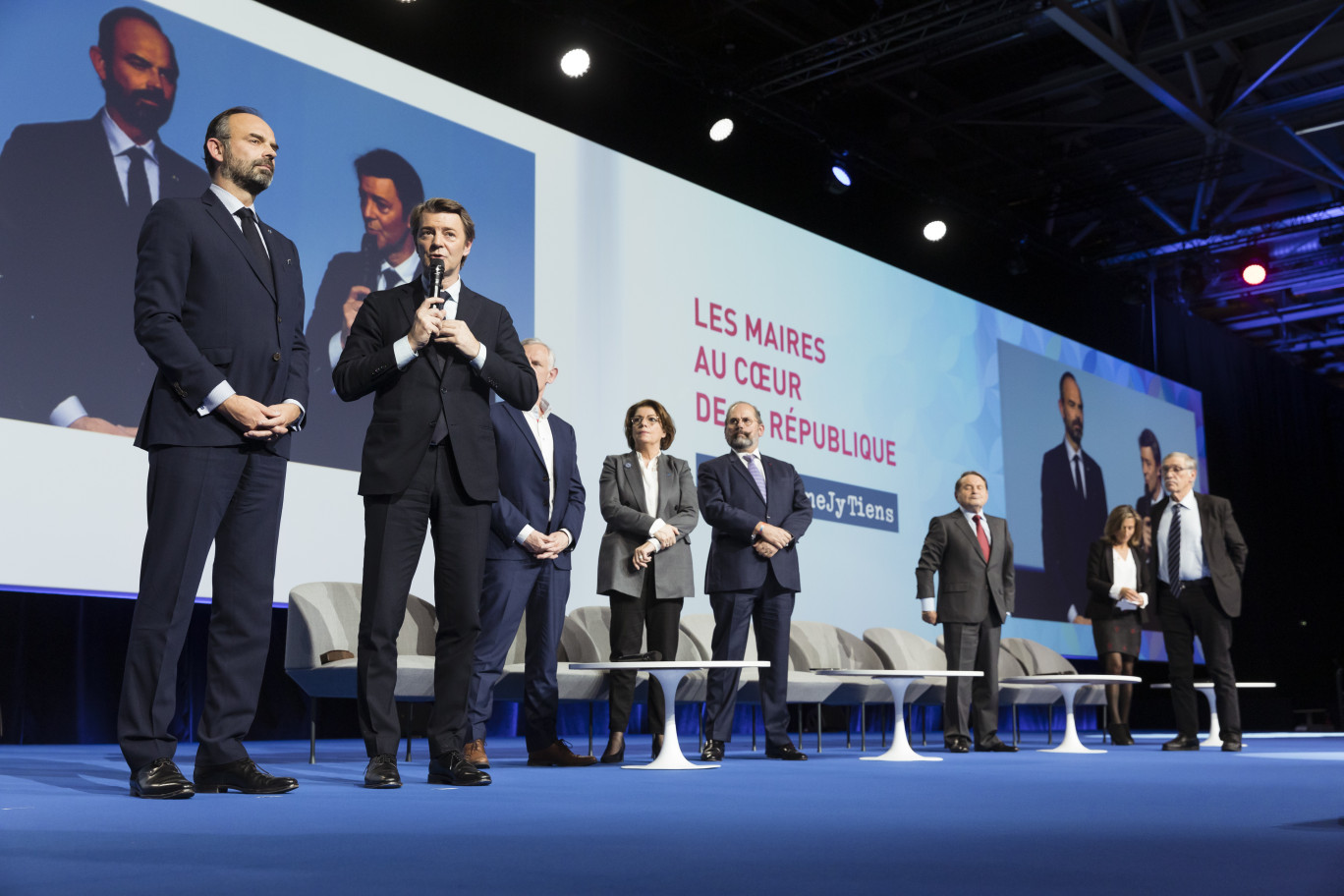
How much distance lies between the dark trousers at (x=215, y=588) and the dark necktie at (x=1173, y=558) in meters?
4.53

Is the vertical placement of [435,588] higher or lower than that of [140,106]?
lower

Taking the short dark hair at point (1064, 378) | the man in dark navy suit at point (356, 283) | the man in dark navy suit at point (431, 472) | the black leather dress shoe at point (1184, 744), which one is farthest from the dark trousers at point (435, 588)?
the short dark hair at point (1064, 378)

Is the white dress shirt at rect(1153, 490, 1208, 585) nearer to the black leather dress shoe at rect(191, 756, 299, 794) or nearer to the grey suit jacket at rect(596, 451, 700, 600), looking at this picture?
the grey suit jacket at rect(596, 451, 700, 600)

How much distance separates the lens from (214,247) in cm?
282

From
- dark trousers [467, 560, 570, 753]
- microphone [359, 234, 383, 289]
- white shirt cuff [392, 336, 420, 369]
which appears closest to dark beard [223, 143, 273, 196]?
white shirt cuff [392, 336, 420, 369]

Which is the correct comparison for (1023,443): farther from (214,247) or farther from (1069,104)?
(214,247)

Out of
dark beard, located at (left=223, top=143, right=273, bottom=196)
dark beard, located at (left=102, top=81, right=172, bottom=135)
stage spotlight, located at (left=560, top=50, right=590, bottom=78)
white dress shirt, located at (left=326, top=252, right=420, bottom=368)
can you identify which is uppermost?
stage spotlight, located at (left=560, top=50, right=590, bottom=78)

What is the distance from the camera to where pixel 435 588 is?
9.74 feet

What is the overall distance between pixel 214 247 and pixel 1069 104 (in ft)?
27.8

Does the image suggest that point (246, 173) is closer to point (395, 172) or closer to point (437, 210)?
point (437, 210)

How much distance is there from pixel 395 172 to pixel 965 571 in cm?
332

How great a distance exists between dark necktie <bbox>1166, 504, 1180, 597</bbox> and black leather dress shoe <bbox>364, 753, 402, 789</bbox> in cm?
428

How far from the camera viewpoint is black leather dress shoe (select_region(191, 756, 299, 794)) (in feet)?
9.13

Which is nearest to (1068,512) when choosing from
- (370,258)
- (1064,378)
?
(1064,378)
